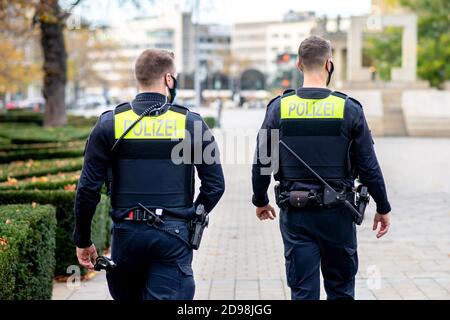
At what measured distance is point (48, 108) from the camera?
1170 inches

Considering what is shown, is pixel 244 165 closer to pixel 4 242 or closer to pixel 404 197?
pixel 404 197

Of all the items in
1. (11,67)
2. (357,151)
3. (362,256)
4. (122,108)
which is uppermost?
(11,67)

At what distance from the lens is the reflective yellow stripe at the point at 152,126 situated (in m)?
4.80

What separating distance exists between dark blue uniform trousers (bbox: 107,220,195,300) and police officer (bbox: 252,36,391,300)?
0.74 m

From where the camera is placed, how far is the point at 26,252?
6348 millimetres

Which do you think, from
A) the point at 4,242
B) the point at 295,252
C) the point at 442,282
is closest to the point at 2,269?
the point at 4,242

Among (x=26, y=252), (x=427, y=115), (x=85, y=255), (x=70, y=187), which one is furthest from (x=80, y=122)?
(x=85, y=255)

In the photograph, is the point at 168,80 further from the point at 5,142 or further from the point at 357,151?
the point at 5,142

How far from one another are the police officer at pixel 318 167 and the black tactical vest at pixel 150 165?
667 millimetres

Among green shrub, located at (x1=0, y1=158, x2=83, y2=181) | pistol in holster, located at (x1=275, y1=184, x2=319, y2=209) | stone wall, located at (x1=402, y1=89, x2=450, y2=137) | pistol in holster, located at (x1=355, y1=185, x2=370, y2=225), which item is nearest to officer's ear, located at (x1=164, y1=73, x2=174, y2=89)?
pistol in holster, located at (x1=275, y1=184, x2=319, y2=209)

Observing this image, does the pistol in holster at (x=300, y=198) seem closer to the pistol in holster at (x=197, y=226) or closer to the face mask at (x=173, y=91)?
the pistol in holster at (x=197, y=226)

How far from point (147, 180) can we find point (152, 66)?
0.66m

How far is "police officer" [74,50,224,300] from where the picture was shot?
15.5ft
